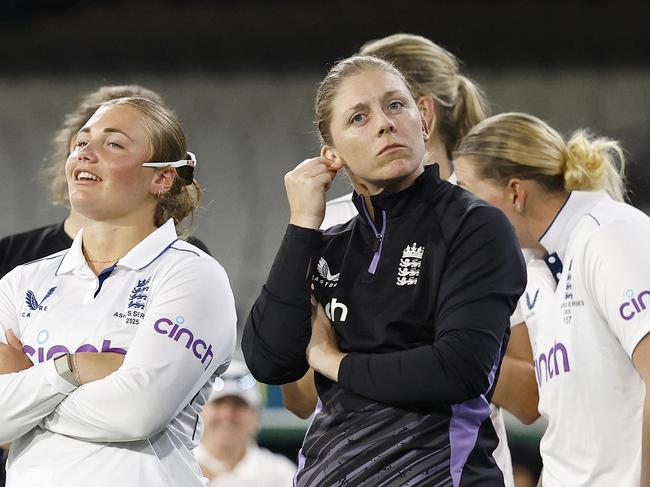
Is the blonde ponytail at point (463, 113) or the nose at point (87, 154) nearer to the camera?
the nose at point (87, 154)

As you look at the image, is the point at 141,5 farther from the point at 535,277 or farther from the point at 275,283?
the point at 275,283

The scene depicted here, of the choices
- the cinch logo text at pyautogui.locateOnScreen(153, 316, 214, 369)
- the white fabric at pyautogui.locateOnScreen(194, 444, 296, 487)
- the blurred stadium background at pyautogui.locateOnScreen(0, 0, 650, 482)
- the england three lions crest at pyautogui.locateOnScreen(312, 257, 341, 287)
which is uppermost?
the england three lions crest at pyautogui.locateOnScreen(312, 257, 341, 287)

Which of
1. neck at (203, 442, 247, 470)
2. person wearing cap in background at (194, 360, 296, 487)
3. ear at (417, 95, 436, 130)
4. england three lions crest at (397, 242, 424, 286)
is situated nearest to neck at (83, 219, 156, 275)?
england three lions crest at (397, 242, 424, 286)

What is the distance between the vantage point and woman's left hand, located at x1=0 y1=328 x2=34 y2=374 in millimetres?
2439

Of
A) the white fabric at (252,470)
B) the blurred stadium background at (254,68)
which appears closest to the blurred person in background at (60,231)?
the white fabric at (252,470)

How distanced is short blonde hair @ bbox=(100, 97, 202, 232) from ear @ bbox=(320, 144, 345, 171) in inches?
17.8

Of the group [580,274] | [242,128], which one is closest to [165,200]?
[580,274]

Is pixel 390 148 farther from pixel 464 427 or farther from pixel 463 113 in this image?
pixel 463 113

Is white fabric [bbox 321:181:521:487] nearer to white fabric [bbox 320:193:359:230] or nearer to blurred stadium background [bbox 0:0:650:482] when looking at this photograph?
white fabric [bbox 320:193:359:230]

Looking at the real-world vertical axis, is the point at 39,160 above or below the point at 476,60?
below

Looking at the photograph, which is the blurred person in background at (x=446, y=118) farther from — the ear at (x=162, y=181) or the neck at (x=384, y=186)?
the neck at (x=384, y=186)

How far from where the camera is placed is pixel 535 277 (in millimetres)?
3234

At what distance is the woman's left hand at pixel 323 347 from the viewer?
2.24 meters

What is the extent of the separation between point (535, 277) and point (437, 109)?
637mm
